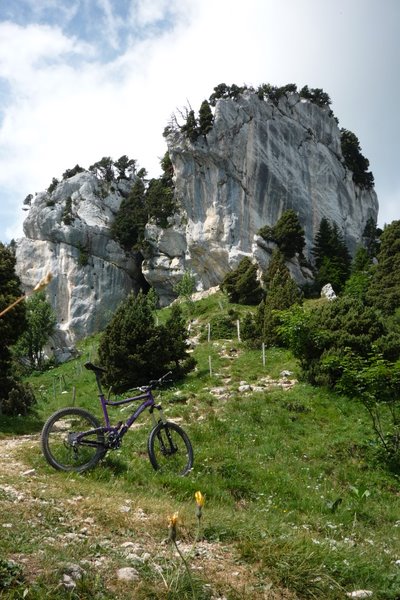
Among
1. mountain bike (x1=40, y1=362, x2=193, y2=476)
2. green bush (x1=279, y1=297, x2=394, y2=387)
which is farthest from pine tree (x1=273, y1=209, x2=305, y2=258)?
mountain bike (x1=40, y1=362, x2=193, y2=476)

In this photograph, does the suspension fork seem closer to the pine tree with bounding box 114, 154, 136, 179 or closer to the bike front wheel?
the bike front wheel

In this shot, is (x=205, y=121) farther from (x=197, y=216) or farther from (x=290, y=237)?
(x=290, y=237)

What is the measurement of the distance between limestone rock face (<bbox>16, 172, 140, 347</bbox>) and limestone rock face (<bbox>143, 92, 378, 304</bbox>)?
4.43 metres

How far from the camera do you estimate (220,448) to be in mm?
10523

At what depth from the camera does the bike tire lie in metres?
7.28

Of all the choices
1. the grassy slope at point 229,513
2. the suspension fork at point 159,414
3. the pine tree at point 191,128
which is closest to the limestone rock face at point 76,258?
the pine tree at point 191,128

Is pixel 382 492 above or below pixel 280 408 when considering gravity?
below

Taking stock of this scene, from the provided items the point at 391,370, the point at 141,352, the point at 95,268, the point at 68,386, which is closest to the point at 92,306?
the point at 95,268

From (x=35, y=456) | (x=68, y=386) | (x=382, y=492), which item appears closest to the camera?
(x=35, y=456)

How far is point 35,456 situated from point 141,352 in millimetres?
15024

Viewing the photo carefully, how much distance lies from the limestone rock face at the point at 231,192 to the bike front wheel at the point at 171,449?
148ft

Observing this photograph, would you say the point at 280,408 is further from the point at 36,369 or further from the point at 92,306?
the point at 92,306

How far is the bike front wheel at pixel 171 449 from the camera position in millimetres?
8141

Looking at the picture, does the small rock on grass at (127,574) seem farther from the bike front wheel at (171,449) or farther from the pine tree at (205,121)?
the pine tree at (205,121)
